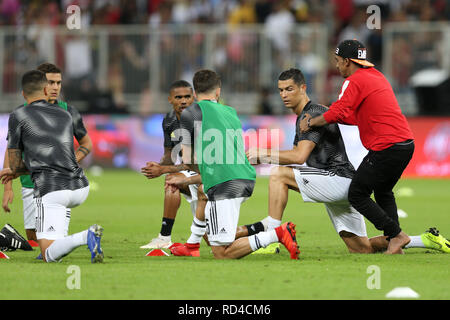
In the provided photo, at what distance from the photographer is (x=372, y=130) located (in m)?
8.98

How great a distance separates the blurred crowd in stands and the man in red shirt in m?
13.0

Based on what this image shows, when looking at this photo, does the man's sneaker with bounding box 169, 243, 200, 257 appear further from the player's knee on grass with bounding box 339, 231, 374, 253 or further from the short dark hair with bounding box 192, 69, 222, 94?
the short dark hair with bounding box 192, 69, 222, 94

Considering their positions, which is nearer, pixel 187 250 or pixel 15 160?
pixel 15 160

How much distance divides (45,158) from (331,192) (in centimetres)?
293

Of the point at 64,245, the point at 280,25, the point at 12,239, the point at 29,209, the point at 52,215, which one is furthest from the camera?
the point at 280,25

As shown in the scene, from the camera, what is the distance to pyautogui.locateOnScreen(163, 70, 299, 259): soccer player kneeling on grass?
27.3ft

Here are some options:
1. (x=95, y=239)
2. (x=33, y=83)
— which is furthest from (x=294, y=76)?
(x=95, y=239)

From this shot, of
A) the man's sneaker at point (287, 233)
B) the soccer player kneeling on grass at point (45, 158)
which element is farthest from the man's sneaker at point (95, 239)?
the man's sneaker at point (287, 233)

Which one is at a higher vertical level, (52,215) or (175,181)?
(175,181)

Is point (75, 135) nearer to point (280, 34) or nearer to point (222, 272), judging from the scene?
point (222, 272)

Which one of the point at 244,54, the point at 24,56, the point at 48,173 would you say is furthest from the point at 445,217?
the point at 24,56

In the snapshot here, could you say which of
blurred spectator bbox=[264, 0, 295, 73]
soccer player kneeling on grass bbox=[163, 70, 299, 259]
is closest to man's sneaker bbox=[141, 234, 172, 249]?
soccer player kneeling on grass bbox=[163, 70, 299, 259]
